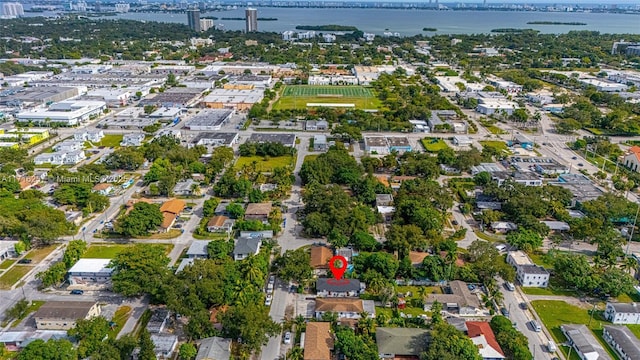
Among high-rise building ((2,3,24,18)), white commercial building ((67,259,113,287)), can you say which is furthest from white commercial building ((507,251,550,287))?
high-rise building ((2,3,24,18))

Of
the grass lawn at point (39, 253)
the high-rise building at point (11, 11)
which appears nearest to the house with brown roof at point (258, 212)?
the grass lawn at point (39, 253)

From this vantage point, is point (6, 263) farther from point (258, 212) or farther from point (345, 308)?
point (345, 308)

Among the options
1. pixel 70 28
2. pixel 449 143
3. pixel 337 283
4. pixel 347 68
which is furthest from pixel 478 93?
pixel 70 28

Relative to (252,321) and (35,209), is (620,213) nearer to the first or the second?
(252,321)

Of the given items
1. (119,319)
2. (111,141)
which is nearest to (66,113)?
(111,141)

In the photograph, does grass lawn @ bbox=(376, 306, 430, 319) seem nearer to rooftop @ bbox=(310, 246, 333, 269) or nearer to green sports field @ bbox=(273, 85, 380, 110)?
rooftop @ bbox=(310, 246, 333, 269)

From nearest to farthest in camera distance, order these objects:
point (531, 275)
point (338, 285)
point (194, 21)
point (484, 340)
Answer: point (484, 340) → point (338, 285) → point (531, 275) → point (194, 21)
